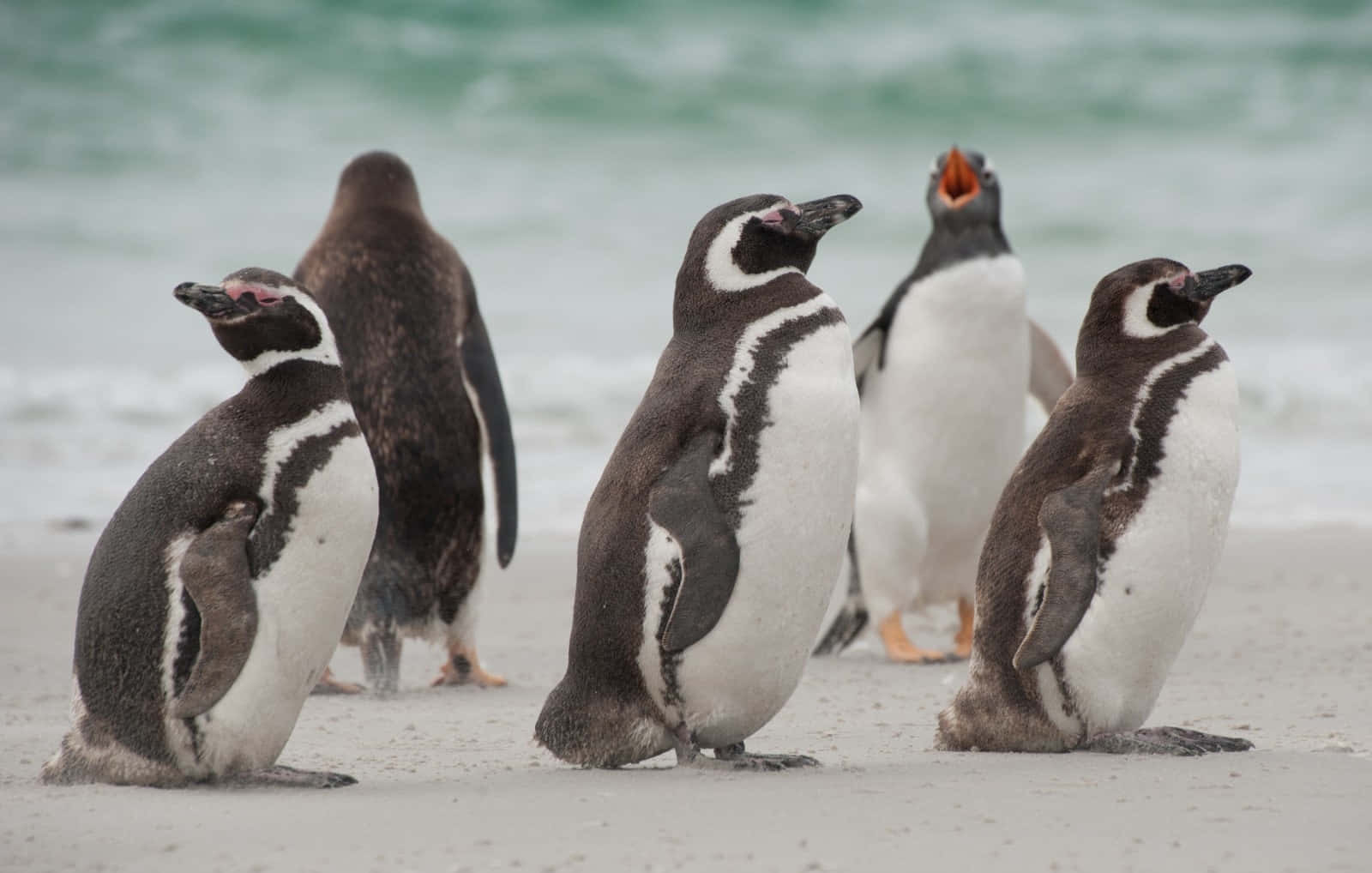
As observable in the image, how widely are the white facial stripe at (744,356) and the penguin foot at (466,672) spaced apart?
8.10ft

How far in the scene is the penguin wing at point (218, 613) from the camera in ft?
11.5

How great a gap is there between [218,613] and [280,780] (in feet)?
1.33

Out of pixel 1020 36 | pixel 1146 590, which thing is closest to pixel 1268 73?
pixel 1020 36

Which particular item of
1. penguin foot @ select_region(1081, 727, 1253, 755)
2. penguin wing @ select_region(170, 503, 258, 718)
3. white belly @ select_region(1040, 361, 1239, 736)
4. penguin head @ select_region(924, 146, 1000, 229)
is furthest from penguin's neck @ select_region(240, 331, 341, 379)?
penguin head @ select_region(924, 146, 1000, 229)

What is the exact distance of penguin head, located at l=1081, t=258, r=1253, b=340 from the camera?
13.3 feet

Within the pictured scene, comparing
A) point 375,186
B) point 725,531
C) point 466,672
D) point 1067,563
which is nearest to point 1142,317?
point 1067,563

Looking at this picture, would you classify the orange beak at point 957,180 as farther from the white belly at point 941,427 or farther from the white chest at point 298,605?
the white chest at point 298,605

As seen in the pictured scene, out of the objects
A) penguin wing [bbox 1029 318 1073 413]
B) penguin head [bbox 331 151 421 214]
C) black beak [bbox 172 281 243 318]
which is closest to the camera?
black beak [bbox 172 281 243 318]

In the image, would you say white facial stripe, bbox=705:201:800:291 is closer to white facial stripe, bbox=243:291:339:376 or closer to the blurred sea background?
white facial stripe, bbox=243:291:339:376

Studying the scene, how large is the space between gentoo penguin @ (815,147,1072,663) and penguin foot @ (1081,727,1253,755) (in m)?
2.58

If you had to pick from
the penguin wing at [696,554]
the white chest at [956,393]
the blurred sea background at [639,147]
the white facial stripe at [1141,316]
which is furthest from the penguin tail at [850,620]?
the blurred sea background at [639,147]

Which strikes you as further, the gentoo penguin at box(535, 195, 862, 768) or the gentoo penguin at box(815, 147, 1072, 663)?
the gentoo penguin at box(815, 147, 1072, 663)

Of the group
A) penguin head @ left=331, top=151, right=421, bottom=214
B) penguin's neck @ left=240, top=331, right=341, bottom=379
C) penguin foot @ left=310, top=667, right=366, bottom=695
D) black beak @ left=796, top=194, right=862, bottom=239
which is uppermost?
penguin head @ left=331, top=151, right=421, bottom=214

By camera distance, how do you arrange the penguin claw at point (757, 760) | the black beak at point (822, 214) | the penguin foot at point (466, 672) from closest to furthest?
the penguin claw at point (757, 760), the black beak at point (822, 214), the penguin foot at point (466, 672)
